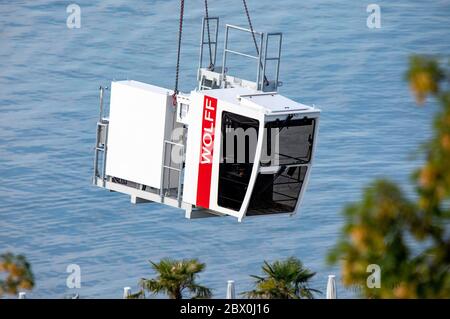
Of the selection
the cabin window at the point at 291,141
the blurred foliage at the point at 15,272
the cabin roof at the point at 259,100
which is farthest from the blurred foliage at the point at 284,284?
the blurred foliage at the point at 15,272

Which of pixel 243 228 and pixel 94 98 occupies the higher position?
pixel 94 98

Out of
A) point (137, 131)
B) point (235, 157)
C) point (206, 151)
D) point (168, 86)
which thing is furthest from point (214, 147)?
point (168, 86)

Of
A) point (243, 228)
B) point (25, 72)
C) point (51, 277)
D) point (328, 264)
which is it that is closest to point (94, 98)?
point (25, 72)

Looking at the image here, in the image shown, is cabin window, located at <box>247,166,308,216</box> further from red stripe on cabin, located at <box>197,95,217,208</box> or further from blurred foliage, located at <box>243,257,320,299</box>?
blurred foliage, located at <box>243,257,320,299</box>

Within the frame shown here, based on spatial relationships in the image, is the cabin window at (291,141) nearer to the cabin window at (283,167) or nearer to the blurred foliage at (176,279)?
the cabin window at (283,167)

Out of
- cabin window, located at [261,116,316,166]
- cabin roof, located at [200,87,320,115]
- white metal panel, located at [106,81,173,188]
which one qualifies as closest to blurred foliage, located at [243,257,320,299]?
cabin window, located at [261,116,316,166]

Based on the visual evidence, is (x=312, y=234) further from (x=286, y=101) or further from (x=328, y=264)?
(x=328, y=264)
